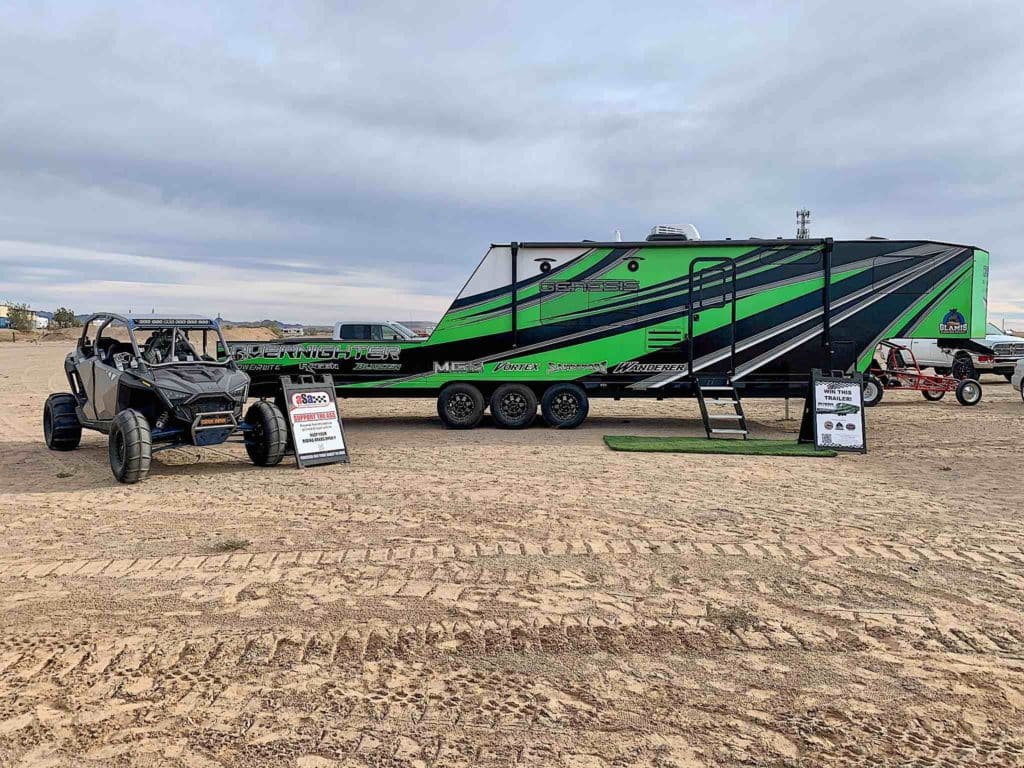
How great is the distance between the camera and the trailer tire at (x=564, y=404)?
517 inches

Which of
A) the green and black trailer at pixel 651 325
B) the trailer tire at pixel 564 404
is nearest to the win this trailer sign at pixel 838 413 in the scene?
the green and black trailer at pixel 651 325

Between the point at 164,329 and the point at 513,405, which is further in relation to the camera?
the point at 513,405

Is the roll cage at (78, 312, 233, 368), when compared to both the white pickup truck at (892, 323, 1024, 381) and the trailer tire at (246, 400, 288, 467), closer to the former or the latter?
the trailer tire at (246, 400, 288, 467)

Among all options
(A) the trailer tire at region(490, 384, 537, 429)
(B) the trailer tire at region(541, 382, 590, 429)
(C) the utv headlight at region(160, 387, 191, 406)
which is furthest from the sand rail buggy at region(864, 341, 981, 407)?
(C) the utv headlight at region(160, 387, 191, 406)

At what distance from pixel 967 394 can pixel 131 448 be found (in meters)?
17.1

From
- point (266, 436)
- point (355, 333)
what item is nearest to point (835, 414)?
point (266, 436)

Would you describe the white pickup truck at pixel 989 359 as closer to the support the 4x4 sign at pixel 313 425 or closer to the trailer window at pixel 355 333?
the trailer window at pixel 355 333

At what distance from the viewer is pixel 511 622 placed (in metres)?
4.31

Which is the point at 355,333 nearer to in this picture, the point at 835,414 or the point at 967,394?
the point at 835,414

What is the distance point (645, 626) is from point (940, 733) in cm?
149

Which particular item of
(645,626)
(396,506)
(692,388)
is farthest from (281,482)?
(692,388)

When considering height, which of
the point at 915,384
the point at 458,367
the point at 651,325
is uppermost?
the point at 651,325

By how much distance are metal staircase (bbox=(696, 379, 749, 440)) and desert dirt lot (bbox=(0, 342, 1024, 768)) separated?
3679mm

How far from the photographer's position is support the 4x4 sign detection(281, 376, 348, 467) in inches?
370
